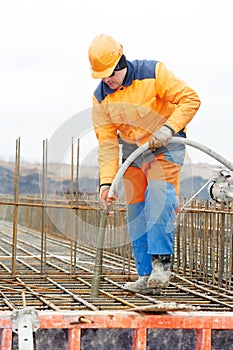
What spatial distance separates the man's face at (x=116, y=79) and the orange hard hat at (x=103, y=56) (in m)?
0.08

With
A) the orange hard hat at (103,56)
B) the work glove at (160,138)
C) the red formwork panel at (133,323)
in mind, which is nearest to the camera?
the red formwork panel at (133,323)

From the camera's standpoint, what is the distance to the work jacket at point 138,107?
5.51 meters

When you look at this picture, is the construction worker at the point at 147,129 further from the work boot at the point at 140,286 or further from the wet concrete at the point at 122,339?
the wet concrete at the point at 122,339

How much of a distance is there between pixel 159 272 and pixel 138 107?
1.23 meters

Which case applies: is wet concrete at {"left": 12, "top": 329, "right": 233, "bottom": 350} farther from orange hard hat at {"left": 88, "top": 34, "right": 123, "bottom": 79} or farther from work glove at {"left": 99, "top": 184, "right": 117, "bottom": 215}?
orange hard hat at {"left": 88, "top": 34, "right": 123, "bottom": 79}

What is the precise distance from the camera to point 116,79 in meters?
5.59

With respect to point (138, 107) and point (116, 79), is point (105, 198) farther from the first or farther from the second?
point (116, 79)

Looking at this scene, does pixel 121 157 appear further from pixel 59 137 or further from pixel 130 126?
pixel 59 137

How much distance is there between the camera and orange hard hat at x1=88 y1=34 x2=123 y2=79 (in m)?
5.49

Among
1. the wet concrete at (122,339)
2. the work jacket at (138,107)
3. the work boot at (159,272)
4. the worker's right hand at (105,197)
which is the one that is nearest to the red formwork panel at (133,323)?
the wet concrete at (122,339)

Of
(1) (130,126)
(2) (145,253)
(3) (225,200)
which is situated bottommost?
(2) (145,253)

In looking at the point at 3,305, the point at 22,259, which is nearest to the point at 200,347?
the point at 3,305

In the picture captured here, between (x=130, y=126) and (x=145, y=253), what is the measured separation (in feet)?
3.31

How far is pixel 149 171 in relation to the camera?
18.8 ft
